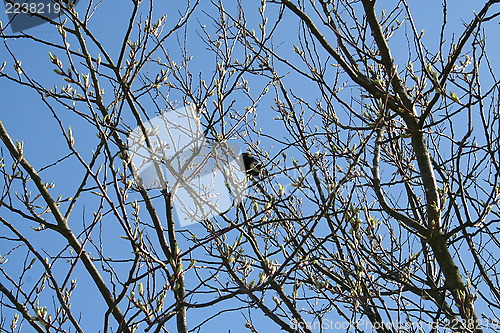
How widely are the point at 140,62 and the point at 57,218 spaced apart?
2.87 ft

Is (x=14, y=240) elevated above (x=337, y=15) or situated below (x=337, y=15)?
below

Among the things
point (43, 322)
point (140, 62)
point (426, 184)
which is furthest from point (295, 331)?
point (140, 62)

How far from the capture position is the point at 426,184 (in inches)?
124

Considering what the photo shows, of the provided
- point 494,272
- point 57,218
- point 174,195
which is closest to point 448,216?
point 494,272

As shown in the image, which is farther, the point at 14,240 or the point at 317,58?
the point at 317,58

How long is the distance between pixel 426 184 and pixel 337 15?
4.69ft

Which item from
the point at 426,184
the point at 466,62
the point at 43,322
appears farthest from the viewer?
the point at 466,62

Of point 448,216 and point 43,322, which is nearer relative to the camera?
point 43,322

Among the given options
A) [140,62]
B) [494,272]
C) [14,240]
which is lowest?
[14,240]

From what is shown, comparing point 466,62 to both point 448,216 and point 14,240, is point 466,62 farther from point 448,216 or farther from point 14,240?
point 14,240

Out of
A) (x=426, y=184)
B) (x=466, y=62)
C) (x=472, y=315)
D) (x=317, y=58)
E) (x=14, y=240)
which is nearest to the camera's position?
(x=14, y=240)

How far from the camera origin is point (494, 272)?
345 cm

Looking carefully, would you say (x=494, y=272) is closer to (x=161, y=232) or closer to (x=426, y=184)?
(x=426, y=184)

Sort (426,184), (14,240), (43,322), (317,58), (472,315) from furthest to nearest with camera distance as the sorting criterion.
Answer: (317,58) < (426,184) < (472,315) < (14,240) < (43,322)
